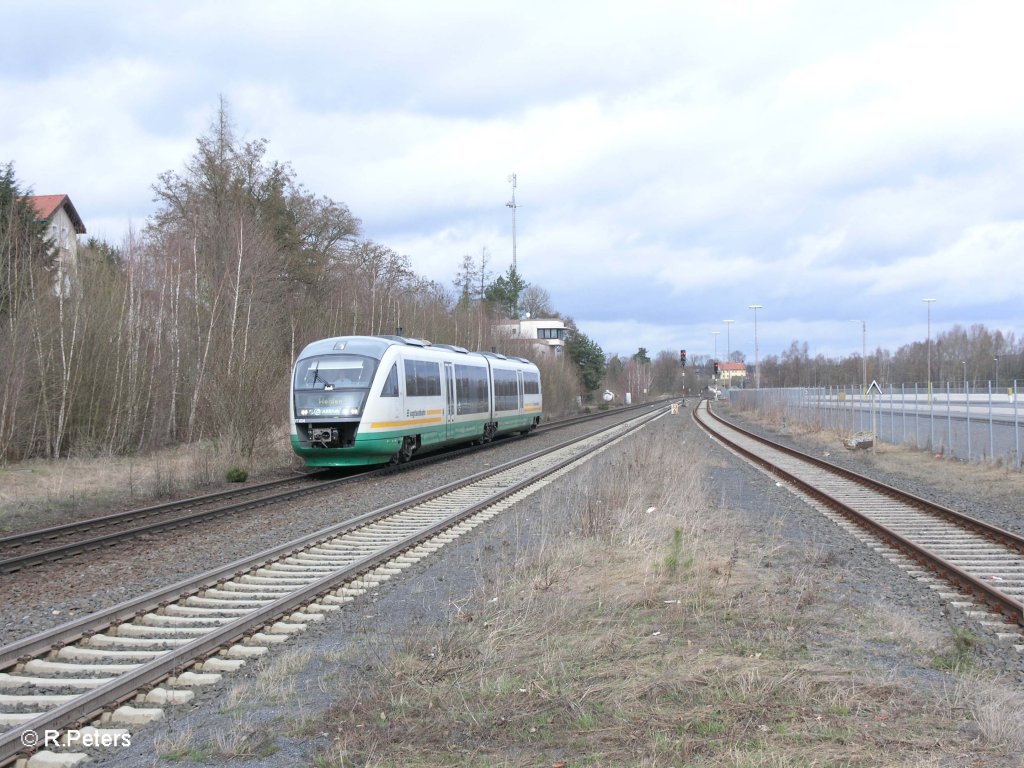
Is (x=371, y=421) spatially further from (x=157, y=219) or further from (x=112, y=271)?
(x=157, y=219)

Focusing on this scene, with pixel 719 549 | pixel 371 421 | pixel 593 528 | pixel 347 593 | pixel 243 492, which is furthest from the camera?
pixel 371 421

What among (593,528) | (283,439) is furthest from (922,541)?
(283,439)

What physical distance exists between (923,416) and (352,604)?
47.0 meters

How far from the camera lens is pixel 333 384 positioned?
19.2 m

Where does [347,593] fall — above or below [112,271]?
below

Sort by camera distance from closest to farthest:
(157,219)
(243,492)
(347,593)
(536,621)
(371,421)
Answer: (536,621), (347,593), (243,492), (371,421), (157,219)

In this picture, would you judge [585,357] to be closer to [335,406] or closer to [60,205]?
[60,205]

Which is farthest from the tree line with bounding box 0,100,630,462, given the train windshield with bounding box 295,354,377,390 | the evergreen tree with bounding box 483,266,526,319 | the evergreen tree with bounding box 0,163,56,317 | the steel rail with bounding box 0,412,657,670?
the evergreen tree with bounding box 483,266,526,319

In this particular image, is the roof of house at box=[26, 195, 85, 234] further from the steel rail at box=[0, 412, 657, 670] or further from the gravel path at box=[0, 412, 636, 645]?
the steel rail at box=[0, 412, 657, 670]

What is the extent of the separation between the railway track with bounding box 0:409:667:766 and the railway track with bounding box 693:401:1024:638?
537 cm

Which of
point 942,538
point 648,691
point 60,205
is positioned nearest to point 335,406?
point 942,538

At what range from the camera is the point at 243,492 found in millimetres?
16453

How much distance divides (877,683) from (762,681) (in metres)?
0.68

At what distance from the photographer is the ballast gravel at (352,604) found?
4781mm
